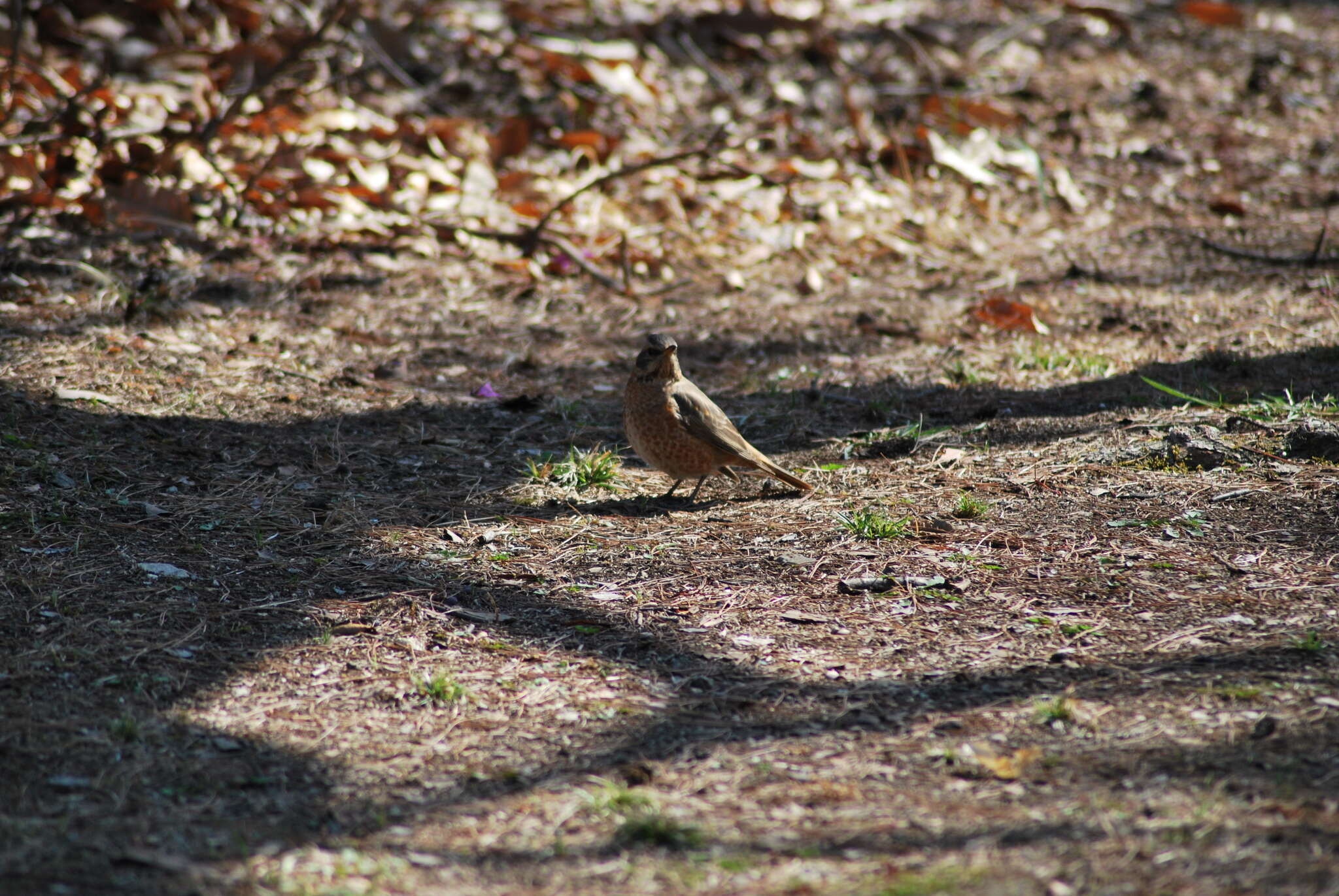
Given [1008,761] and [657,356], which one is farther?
[657,356]

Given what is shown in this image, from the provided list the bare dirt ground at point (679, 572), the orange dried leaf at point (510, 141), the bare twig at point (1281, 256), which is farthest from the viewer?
the orange dried leaf at point (510, 141)

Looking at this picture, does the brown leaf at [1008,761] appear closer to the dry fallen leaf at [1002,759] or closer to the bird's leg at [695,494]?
the dry fallen leaf at [1002,759]

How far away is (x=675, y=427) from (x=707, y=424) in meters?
0.13

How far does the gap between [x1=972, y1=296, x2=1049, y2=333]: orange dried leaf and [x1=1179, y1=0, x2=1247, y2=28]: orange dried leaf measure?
6.54 metres

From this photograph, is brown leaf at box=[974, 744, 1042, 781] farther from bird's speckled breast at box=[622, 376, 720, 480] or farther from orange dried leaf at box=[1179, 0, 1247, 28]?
orange dried leaf at box=[1179, 0, 1247, 28]

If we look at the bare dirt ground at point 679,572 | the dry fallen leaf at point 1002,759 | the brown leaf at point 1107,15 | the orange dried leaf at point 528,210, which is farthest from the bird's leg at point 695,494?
the brown leaf at point 1107,15

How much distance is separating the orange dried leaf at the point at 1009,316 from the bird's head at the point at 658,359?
2.54 metres

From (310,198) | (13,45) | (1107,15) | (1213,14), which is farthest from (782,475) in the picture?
(1213,14)

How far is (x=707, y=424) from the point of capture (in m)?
4.78

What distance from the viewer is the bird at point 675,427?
4.79 meters

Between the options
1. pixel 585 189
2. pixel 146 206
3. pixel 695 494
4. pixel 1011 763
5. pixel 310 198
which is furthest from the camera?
pixel 310 198

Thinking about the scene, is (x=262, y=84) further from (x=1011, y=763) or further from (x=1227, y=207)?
(x=1227, y=207)

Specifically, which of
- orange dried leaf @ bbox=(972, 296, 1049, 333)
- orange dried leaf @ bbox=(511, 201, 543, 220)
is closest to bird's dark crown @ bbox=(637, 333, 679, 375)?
orange dried leaf @ bbox=(972, 296, 1049, 333)

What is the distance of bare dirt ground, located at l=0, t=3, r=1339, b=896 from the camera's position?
8.37ft
